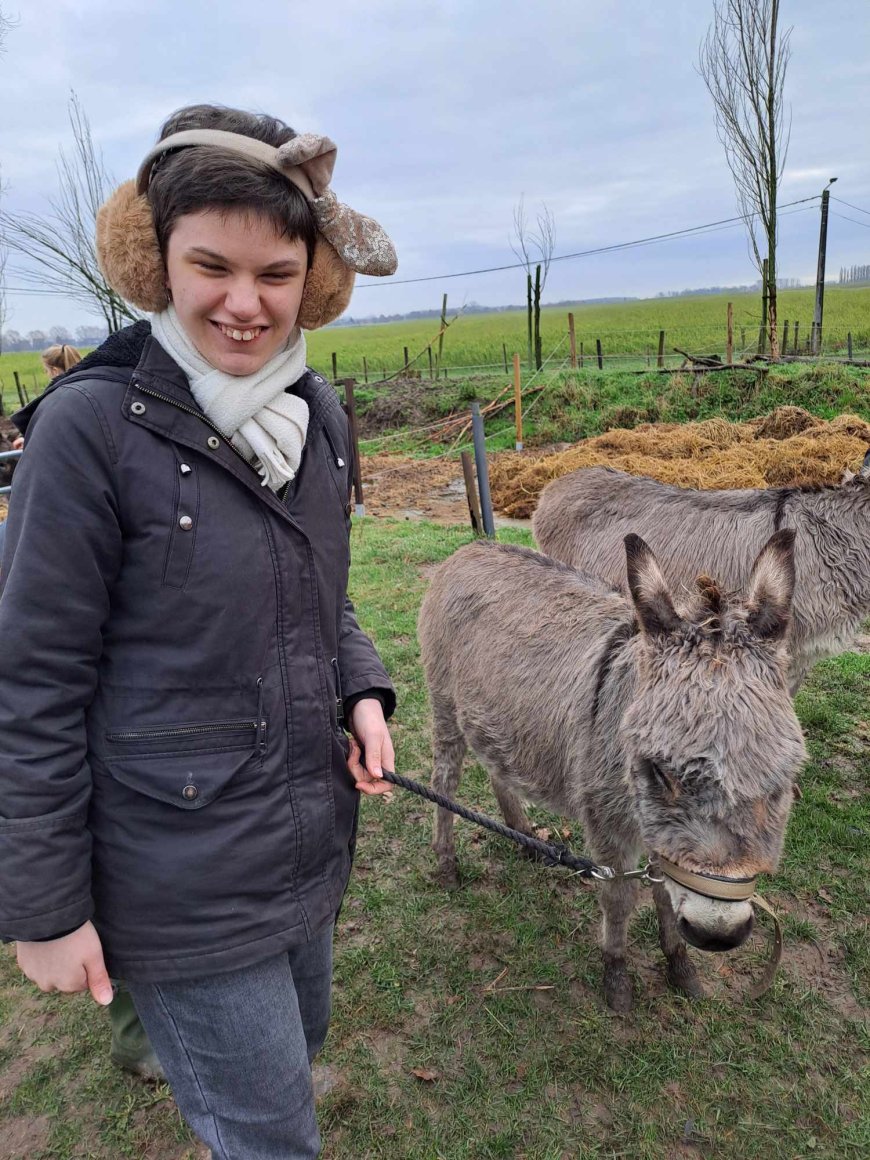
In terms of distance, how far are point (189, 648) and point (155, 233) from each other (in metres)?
0.85

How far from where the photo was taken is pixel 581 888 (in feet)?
11.3

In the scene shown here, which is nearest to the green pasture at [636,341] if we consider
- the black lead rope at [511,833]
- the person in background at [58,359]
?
the person in background at [58,359]

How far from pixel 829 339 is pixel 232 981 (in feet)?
120

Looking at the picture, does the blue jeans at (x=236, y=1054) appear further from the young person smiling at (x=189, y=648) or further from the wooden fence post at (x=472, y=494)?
the wooden fence post at (x=472, y=494)

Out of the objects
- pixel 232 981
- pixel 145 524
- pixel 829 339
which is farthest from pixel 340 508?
pixel 829 339

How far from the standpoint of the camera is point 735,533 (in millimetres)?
4785

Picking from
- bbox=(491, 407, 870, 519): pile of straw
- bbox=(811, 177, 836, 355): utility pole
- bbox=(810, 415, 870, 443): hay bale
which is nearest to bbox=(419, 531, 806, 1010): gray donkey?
bbox=(491, 407, 870, 519): pile of straw

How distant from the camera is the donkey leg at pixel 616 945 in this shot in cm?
268

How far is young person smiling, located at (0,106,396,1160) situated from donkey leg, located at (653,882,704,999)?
1.83 meters

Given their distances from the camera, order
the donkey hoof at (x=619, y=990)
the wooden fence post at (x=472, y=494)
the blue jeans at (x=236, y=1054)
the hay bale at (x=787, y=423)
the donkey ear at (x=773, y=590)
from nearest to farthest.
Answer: the blue jeans at (x=236, y=1054), the donkey ear at (x=773, y=590), the donkey hoof at (x=619, y=990), the wooden fence post at (x=472, y=494), the hay bale at (x=787, y=423)

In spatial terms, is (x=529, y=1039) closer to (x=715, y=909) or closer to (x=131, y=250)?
(x=715, y=909)

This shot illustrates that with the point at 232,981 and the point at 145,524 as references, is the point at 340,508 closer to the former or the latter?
the point at 145,524

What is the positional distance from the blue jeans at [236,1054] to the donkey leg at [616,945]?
1.54 m

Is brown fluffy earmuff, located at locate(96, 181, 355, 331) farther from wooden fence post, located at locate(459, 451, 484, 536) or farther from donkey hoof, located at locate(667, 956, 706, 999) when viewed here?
wooden fence post, located at locate(459, 451, 484, 536)
